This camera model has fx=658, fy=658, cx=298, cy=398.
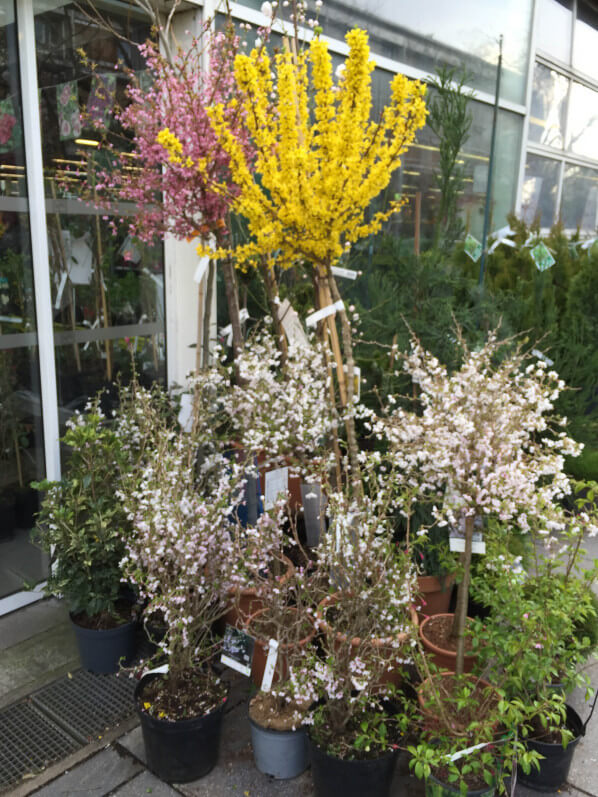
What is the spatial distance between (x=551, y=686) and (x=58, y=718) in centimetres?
195

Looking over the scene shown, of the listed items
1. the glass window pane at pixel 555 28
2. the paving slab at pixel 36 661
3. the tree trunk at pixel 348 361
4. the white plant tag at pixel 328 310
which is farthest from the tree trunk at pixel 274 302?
the glass window pane at pixel 555 28

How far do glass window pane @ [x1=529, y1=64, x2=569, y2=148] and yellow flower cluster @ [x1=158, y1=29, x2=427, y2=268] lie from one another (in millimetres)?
5171

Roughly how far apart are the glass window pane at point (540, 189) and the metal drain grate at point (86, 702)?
586 centimetres

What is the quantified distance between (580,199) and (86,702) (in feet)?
26.3

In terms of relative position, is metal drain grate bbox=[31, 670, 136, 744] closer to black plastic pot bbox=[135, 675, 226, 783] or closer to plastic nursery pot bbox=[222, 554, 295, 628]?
black plastic pot bbox=[135, 675, 226, 783]

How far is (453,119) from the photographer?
12.9 ft

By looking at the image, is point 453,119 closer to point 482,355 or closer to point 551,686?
point 482,355

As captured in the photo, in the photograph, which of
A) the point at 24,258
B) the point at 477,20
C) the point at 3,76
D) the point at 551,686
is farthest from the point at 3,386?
the point at 477,20

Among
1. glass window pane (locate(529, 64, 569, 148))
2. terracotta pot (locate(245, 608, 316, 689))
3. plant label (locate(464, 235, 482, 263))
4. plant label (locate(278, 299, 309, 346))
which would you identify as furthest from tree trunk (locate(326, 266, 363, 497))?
glass window pane (locate(529, 64, 569, 148))

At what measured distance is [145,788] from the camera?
2332 mm

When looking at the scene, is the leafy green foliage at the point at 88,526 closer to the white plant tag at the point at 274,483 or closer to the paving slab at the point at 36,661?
the paving slab at the point at 36,661

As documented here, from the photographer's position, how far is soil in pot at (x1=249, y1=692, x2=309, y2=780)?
2301 mm

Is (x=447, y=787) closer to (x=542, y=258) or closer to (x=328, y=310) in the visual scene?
(x=328, y=310)

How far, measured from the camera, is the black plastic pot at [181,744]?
2.26m
